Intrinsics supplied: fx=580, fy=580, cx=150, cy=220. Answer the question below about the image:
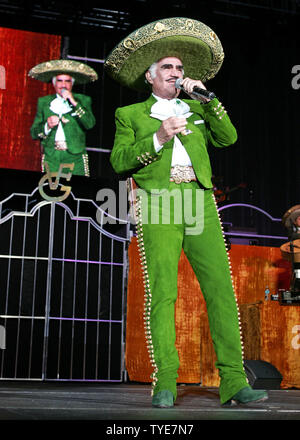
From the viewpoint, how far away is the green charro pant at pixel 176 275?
2412mm

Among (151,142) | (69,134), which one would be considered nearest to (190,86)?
(151,142)

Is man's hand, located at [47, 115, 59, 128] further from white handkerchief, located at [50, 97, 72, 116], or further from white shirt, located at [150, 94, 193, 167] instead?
white shirt, located at [150, 94, 193, 167]

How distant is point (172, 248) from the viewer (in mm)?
2539

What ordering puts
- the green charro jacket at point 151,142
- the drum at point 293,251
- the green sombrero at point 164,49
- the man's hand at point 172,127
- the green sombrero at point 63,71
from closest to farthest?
the man's hand at point 172,127, the green charro jacket at point 151,142, the green sombrero at point 164,49, the drum at point 293,251, the green sombrero at point 63,71

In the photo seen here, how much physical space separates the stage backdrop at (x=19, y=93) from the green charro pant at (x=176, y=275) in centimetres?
507

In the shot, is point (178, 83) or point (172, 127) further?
point (178, 83)

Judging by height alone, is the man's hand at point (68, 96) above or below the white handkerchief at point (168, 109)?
above

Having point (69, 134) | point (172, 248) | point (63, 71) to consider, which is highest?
point (63, 71)

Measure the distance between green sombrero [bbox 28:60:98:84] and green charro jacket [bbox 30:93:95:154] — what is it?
37 centimetres

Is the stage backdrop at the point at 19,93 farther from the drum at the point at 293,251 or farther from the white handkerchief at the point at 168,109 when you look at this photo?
the white handkerchief at the point at 168,109

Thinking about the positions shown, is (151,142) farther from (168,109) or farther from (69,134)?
(69,134)

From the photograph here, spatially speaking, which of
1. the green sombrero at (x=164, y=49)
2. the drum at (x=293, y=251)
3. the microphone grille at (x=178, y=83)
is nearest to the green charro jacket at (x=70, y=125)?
the drum at (x=293, y=251)

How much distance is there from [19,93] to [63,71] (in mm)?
713
